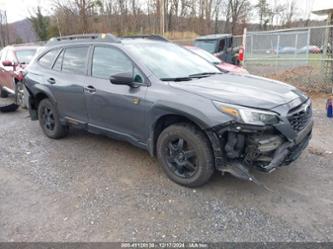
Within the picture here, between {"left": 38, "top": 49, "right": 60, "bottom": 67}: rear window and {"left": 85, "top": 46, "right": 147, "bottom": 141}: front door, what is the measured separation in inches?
44.9

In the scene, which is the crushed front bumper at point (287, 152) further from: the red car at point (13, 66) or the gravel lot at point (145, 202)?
the red car at point (13, 66)

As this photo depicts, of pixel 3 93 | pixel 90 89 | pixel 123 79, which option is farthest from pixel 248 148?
pixel 3 93

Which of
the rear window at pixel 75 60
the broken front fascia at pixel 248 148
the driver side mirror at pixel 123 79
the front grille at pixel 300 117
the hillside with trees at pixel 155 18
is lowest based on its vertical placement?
the broken front fascia at pixel 248 148

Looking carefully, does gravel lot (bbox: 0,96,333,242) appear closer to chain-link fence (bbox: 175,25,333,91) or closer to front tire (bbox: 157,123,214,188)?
front tire (bbox: 157,123,214,188)

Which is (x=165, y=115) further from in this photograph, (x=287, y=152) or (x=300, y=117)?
(x=300, y=117)

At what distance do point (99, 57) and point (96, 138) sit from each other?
1675mm

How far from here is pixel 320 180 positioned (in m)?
3.75

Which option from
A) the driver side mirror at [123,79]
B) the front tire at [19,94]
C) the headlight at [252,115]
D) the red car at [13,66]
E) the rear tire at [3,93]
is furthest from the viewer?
the rear tire at [3,93]

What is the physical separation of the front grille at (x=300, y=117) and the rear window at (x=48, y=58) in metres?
3.89

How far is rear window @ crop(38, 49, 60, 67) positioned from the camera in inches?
206

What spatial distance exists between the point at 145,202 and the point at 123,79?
1.48m

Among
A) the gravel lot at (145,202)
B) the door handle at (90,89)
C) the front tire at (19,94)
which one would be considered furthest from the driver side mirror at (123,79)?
the front tire at (19,94)

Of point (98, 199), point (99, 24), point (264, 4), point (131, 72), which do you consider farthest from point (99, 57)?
point (264, 4)

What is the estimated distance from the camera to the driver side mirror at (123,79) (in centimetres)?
371
